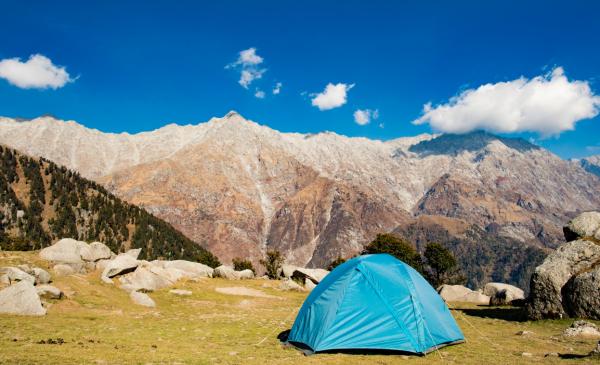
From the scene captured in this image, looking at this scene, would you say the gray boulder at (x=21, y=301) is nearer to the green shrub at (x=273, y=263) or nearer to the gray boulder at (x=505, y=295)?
the gray boulder at (x=505, y=295)

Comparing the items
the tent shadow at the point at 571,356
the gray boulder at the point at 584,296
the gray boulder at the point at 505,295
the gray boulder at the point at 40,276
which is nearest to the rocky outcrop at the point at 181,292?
the gray boulder at the point at 40,276

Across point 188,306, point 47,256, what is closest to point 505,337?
point 188,306

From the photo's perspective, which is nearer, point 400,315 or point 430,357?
point 430,357

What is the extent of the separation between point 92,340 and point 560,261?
106ft

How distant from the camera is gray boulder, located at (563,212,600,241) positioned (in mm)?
33375

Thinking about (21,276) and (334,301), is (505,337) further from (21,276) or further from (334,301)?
(21,276)

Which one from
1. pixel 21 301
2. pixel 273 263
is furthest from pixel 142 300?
pixel 273 263

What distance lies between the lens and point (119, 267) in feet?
149

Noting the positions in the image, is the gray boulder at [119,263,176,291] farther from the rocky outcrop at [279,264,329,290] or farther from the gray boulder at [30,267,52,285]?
the rocky outcrop at [279,264,329,290]

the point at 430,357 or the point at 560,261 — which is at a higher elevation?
the point at 560,261

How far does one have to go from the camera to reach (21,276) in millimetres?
34000

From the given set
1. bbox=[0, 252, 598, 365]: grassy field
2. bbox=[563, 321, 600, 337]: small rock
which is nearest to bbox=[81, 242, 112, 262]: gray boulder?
bbox=[0, 252, 598, 365]: grassy field

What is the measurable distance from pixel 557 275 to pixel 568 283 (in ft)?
2.93

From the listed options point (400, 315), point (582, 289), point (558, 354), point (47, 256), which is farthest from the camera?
point (47, 256)
